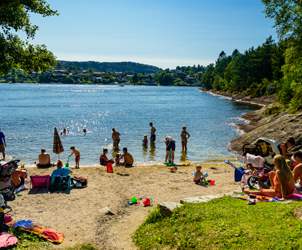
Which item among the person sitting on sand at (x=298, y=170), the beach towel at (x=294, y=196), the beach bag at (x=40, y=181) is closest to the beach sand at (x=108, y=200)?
the beach bag at (x=40, y=181)

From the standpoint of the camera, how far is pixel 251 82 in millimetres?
117250

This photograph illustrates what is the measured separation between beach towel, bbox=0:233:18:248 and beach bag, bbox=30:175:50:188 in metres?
7.08

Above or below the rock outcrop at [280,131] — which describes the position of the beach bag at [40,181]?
below

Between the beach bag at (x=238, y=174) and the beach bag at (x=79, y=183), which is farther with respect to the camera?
the beach bag at (x=238, y=174)

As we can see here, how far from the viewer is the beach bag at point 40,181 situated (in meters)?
18.4

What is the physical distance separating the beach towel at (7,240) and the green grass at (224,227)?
331 centimetres

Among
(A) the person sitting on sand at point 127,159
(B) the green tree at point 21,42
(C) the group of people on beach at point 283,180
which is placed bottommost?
(A) the person sitting on sand at point 127,159

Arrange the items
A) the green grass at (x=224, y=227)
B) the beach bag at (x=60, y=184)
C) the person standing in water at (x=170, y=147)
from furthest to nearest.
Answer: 1. the person standing in water at (x=170, y=147)
2. the beach bag at (x=60, y=184)
3. the green grass at (x=224, y=227)

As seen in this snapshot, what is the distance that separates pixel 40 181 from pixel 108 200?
3542 mm

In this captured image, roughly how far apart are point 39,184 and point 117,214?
16.5 feet

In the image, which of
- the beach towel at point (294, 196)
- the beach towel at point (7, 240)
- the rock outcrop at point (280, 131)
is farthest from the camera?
the rock outcrop at point (280, 131)

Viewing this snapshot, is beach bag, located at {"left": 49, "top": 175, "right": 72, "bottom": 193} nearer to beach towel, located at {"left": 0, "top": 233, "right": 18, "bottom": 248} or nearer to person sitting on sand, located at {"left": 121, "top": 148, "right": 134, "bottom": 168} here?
beach towel, located at {"left": 0, "top": 233, "right": 18, "bottom": 248}

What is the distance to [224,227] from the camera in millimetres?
10844

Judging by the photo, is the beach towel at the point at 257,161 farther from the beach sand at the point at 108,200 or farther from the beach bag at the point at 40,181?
the beach bag at the point at 40,181
